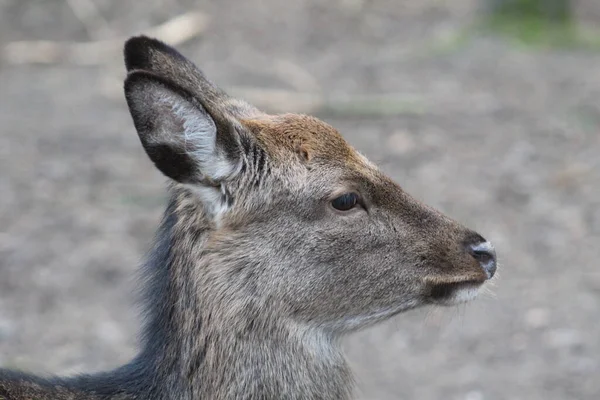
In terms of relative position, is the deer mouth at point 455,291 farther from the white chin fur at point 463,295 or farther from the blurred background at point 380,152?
the blurred background at point 380,152

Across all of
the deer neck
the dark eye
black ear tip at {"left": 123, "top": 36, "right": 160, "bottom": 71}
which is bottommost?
the deer neck

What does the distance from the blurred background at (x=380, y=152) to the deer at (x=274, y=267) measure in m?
2.30

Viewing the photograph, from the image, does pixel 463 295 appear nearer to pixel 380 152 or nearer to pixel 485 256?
pixel 485 256

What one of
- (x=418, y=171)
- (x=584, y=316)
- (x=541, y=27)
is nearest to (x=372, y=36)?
(x=541, y=27)

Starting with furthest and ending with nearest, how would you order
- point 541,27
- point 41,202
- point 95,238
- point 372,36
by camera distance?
point 372,36 → point 541,27 → point 41,202 → point 95,238

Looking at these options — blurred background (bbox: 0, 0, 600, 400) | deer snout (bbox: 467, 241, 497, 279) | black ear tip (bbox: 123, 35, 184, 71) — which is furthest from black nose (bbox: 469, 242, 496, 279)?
blurred background (bbox: 0, 0, 600, 400)

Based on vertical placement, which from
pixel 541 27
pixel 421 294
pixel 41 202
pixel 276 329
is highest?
pixel 541 27

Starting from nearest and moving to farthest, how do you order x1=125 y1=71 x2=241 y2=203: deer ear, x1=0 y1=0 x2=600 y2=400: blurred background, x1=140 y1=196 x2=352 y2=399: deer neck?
1. x1=125 y1=71 x2=241 y2=203: deer ear
2. x1=140 y1=196 x2=352 y2=399: deer neck
3. x1=0 y1=0 x2=600 y2=400: blurred background

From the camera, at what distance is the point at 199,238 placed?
456 centimetres

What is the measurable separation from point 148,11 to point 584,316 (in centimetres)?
940

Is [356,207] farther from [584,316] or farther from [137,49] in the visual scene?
[584,316]

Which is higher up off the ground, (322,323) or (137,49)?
(137,49)

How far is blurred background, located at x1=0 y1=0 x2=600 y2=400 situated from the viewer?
7.29m

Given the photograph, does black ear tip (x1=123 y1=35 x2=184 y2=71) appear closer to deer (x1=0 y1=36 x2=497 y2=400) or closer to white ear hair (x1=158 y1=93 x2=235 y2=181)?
deer (x1=0 y1=36 x2=497 y2=400)
